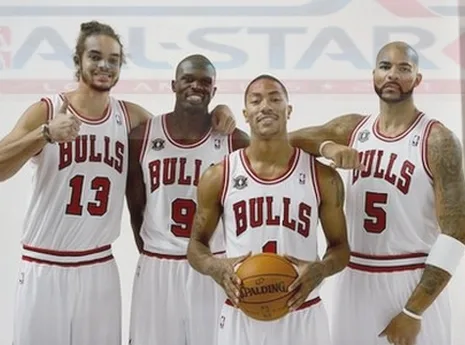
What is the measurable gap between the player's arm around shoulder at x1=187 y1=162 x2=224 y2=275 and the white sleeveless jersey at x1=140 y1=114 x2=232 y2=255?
4.1 inches

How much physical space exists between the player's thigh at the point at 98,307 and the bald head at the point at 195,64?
2.20ft

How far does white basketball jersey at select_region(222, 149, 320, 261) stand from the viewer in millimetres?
2182

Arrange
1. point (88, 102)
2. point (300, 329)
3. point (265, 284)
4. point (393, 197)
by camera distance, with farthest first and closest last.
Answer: point (88, 102)
point (393, 197)
point (300, 329)
point (265, 284)

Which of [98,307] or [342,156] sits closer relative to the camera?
[342,156]

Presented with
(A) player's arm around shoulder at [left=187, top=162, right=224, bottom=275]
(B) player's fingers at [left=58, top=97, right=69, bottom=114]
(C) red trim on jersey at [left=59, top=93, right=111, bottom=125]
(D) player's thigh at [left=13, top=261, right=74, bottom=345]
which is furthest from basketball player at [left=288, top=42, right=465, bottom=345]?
(D) player's thigh at [left=13, top=261, right=74, bottom=345]

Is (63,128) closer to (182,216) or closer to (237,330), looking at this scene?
(182,216)

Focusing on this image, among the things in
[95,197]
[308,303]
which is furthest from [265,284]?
[95,197]

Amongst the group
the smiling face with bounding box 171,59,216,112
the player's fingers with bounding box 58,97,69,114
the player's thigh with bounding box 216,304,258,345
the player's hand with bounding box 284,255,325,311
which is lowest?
the player's thigh with bounding box 216,304,258,345

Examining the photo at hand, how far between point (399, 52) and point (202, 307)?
1.03m

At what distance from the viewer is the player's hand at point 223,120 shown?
2.38 m

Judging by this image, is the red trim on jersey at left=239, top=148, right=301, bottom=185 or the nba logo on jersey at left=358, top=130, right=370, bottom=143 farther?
the nba logo on jersey at left=358, top=130, right=370, bottom=143

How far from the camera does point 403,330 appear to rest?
2236 millimetres

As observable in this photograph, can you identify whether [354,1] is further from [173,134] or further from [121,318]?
[121,318]

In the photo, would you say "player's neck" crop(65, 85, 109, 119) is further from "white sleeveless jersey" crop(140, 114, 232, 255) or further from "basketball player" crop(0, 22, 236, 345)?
"white sleeveless jersey" crop(140, 114, 232, 255)
